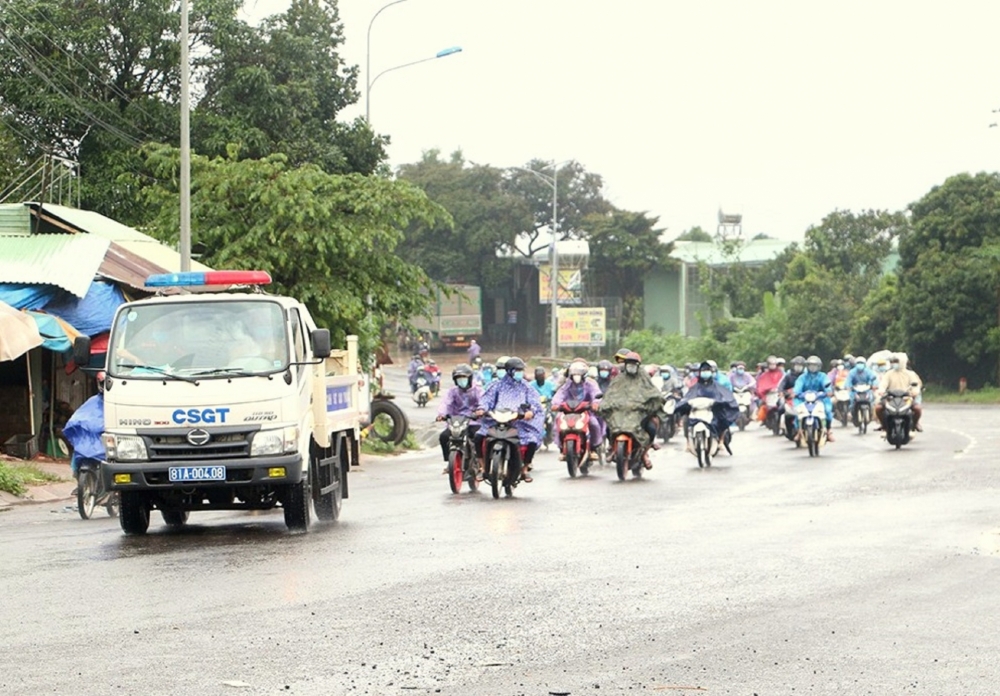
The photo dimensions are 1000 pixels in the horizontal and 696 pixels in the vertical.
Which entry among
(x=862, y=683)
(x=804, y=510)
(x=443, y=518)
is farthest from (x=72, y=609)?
(x=804, y=510)

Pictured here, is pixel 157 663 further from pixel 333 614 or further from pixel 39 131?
pixel 39 131

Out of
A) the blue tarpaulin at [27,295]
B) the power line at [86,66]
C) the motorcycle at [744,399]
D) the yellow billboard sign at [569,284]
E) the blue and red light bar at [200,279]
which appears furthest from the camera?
the yellow billboard sign at [569,284]

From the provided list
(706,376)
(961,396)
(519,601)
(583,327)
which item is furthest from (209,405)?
(583,327)

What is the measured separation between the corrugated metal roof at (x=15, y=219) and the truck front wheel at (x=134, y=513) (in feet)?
46.8

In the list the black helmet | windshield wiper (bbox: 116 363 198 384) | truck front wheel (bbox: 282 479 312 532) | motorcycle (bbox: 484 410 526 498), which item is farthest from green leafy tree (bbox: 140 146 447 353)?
windshield wiper (bbox: 116 363 198 384)

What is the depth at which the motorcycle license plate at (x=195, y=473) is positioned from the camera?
527 inches

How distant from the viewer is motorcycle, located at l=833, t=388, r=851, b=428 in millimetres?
37969

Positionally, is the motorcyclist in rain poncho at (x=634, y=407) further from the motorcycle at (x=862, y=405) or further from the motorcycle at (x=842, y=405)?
the motorcycle at (x=842, y=405)

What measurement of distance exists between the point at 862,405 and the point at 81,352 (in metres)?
25.4

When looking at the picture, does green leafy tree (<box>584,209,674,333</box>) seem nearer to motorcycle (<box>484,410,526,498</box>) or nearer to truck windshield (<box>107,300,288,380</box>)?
motorcycle (<box>484,410,526,498</box>)

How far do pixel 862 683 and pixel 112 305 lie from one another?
20.1m

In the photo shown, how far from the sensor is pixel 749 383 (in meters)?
39.3

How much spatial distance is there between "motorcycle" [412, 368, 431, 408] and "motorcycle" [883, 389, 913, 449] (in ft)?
84.7

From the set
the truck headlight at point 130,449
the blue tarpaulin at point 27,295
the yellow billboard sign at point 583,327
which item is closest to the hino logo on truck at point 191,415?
the truck headlight at point 130,449
